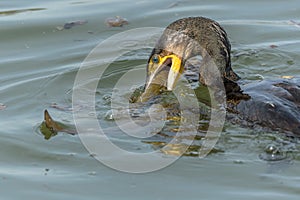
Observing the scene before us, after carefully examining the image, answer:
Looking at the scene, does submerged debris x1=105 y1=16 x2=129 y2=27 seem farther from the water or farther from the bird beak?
the bird beak

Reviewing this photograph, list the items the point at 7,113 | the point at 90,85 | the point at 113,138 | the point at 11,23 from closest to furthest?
the point at 113,138 < the point at 7,113 < the point at 90,85 < the point at 11,23

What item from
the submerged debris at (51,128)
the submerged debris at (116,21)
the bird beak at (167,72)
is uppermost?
the submerged debris at (116,21)

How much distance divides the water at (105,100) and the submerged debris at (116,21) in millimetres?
74

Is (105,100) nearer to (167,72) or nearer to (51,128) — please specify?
(167,72)

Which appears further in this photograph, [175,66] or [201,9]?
[201,9]

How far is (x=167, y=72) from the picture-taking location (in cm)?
758

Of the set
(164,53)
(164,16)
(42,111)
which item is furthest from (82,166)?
(164,16)

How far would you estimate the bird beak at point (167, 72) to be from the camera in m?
7.47

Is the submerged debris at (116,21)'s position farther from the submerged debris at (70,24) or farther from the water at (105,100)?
the submerged debris at (70,24)

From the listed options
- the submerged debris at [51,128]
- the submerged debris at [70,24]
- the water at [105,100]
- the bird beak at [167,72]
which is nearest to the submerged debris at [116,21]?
the water at [105,100]

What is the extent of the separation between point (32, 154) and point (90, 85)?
1.79 m

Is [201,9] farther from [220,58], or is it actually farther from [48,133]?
[48,133]

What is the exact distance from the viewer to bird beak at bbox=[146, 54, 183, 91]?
747 cm

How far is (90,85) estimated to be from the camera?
26.7 feet
